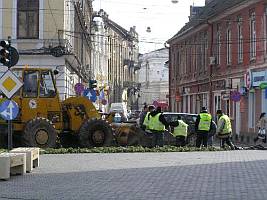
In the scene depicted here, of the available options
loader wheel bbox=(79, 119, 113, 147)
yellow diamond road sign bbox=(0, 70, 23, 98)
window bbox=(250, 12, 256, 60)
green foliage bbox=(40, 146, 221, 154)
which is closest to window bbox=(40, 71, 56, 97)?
loader wheel bbox=(79, 119, 113, 147)

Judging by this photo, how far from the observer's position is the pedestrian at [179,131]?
2533 centimetres

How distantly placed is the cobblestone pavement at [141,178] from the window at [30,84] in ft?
10.4

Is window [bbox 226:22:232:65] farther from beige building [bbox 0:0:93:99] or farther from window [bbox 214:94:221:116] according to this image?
beige building [bbox 0:0:93:99]

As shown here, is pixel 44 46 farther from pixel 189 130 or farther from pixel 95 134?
pixel 95 134

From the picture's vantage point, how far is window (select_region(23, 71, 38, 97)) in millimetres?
22188

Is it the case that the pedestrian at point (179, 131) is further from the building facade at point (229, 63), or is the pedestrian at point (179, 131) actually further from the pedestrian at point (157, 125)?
the building facade at point (229, 63)

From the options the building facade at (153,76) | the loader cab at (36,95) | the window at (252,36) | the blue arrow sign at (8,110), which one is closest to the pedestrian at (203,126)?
the loader cab at (36,95)

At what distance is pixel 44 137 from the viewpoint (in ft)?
72.5

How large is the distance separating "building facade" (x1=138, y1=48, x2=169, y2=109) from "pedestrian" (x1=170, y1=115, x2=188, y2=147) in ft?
281

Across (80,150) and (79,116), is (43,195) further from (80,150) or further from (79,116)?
(79,116)

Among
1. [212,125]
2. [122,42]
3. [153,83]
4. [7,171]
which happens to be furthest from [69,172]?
[153,83]

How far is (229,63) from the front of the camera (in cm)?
4409

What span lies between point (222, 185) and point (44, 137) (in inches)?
403

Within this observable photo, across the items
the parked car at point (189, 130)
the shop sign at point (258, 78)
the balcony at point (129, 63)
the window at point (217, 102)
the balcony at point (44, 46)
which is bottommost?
the parked car at point (189, 130)
